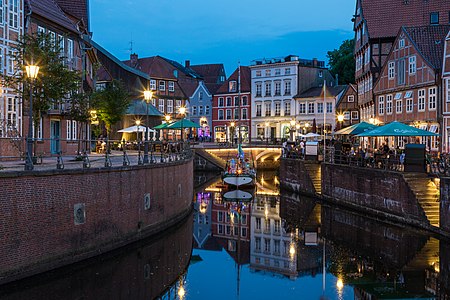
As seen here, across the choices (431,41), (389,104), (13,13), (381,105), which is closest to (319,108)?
(381,105)

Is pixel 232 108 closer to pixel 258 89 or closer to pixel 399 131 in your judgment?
pixel 258 89

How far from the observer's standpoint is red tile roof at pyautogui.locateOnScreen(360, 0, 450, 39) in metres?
48.8

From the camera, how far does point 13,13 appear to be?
95.2 feet

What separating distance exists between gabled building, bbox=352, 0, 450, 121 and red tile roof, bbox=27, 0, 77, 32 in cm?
2583

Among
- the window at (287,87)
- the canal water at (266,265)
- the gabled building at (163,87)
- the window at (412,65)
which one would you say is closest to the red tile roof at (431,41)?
the window at (412,65)

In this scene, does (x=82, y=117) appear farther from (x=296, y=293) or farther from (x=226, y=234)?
(x=296, y=293)

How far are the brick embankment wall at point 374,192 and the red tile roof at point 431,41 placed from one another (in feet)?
34.4

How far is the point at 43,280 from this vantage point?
16.3 meters

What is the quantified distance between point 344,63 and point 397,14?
3397 centimetres

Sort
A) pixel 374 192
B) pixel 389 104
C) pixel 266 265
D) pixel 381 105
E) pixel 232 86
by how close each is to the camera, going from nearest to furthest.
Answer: pixel 266 265
pixel 374 192
pixel 389 104
pixel 381 105
pixel 232 86

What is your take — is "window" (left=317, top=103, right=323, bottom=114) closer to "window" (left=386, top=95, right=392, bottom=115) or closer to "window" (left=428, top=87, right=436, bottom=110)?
"window" (left=386, top=95, right=392, bottom=115)

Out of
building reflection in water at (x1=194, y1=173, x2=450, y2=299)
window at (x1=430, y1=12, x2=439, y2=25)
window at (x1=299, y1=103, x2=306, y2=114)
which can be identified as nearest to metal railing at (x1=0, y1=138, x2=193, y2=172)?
building reflection in water at (x1=194, y1=173, x2=450, y2=299)

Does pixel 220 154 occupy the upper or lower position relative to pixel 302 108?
lower

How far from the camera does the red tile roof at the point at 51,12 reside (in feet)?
101
